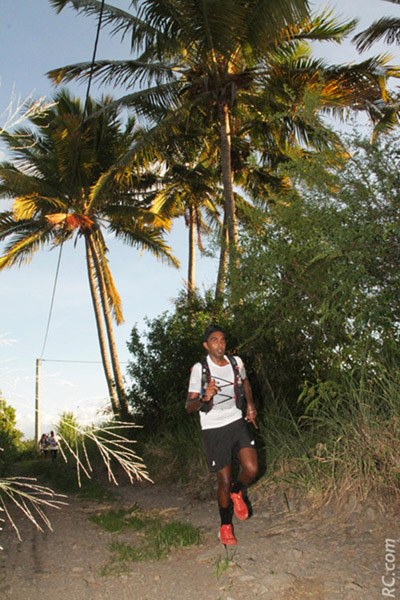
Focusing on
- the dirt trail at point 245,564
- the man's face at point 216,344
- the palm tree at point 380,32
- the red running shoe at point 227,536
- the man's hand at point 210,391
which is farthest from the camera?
the palm tree at point 380,32

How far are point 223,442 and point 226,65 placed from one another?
1151 cm

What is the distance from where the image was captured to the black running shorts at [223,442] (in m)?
4.62

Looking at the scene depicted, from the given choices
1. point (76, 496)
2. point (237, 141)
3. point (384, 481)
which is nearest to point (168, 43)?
point (237, 141)

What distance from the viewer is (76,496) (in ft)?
29.1

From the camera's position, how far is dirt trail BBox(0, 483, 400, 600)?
365 centimetres

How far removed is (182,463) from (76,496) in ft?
6.29

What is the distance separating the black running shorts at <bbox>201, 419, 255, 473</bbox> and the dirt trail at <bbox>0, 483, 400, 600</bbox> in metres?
0.76

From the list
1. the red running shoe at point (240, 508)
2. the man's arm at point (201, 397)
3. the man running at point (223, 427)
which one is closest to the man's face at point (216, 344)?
the man running at point (223, 427)

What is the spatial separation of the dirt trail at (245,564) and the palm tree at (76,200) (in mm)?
11495

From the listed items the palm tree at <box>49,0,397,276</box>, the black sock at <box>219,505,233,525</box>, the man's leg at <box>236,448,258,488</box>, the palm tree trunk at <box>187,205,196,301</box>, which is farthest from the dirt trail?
the palm tree trunk at <box>187,205,196,301</box>

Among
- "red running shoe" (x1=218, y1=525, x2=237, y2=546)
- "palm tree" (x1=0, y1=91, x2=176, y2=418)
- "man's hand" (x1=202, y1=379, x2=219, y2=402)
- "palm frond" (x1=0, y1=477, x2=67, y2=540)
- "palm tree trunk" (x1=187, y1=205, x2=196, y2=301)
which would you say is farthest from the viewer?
"palm tree trunk" (x1=187, y1=205, x2=196, y2=301)

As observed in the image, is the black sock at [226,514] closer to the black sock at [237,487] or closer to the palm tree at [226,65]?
the black sock at [237,487]

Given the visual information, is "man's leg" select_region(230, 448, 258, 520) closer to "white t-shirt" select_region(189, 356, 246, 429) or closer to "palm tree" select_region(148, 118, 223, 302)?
"white t-shirt" select_region(189, 356, 246, 429)

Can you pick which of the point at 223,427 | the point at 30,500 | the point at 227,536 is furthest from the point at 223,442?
the point at 30,500
